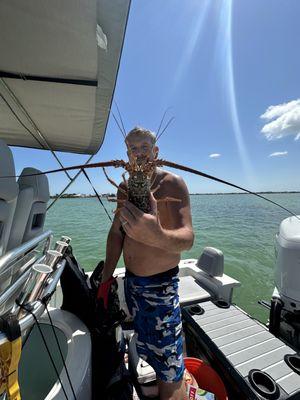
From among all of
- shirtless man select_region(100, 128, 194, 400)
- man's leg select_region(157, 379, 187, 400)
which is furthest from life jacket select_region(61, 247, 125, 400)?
man's leg select_region(157, 379, 187, 400)

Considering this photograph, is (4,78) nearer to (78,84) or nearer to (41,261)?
(78,84)

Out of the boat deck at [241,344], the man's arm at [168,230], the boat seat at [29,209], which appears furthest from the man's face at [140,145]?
the boat deck at [241,344]

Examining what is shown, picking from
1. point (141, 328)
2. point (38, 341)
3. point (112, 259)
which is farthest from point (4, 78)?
point (141, 328)

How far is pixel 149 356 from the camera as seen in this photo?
67.5 inches

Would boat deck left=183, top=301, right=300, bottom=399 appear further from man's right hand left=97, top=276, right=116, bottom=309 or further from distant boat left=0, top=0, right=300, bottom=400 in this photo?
man's right hand left=97, top=276, right=116, bottom=309

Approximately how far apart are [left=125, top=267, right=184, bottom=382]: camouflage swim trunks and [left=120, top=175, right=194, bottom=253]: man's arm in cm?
40

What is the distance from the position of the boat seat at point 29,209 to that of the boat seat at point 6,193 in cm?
11

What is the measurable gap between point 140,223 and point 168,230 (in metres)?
0.30

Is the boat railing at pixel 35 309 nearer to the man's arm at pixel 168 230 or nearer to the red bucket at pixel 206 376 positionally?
the man's arm at pixel 168 230

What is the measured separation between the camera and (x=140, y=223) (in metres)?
1.26

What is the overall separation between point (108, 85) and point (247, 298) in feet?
19.2

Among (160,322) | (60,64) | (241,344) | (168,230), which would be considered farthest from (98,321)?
(60,64)

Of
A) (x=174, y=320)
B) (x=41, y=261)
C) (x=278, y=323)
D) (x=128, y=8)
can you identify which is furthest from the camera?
(x=278, y=323)

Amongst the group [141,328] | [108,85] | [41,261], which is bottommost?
[141,328]
